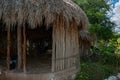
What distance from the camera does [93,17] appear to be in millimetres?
14812

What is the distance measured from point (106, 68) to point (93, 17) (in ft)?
12.8

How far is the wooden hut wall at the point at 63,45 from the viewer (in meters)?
9.16

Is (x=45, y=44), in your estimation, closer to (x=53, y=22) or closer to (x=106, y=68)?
(x=106, y=68)

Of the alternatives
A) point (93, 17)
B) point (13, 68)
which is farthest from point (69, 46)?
point (93, 17)

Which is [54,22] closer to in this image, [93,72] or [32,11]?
[32,11]

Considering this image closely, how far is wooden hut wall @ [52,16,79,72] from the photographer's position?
9.16 meters

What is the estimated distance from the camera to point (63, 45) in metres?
9.62

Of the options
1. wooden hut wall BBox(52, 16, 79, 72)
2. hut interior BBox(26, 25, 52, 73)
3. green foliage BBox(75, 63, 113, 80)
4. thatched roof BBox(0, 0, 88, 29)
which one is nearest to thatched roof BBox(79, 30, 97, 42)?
hut interior BBox(26, 25, 52, 73)

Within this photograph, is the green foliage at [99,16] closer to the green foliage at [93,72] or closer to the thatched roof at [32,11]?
the green foliage at [93,72]

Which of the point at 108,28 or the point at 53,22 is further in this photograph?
the point at 108,28

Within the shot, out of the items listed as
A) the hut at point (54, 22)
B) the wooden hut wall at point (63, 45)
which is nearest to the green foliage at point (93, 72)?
the hut at point (54, 22)

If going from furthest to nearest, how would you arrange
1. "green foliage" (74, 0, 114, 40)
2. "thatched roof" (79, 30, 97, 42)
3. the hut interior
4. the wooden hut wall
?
1. "thatched roof" (79, 30, 97, 42)
2. "green foliage" (74, 0, 114, 40)
3. the hut interior
4. the wooden hut wall

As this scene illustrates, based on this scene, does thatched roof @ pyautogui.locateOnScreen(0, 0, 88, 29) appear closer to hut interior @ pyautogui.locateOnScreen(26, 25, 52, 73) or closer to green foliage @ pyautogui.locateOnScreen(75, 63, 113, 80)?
green foliage @ pyautogui.locateOnScreen(75, 63, 113, 80)

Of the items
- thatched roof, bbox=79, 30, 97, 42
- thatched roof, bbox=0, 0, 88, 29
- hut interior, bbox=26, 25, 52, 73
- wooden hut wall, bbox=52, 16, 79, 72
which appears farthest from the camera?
thatched roof, bbox=79, 30, 97, 42
